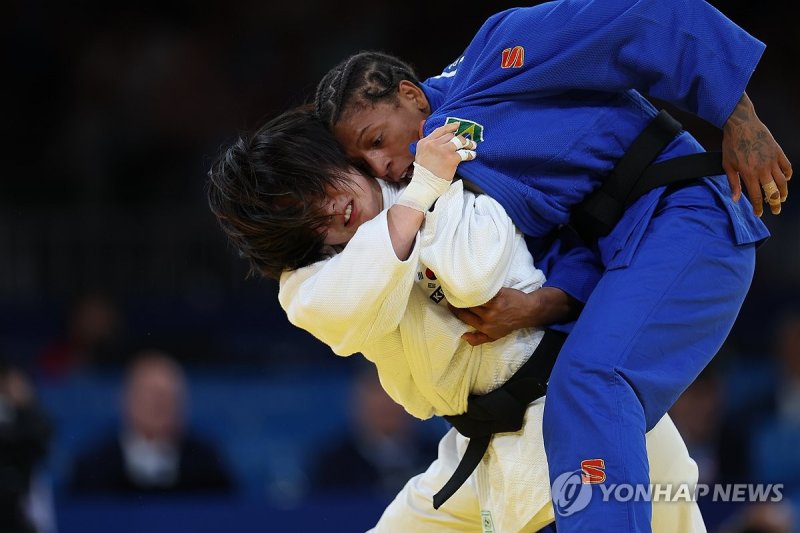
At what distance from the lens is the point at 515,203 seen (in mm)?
2797

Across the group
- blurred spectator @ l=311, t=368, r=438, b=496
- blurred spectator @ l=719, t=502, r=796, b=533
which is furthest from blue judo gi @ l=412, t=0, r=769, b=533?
blurred spectator @ l=311, t=368, r=438, b=496

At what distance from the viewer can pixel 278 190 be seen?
109 inches

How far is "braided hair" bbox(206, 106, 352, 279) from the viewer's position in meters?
2.78

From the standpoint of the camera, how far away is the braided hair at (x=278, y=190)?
9.12ft

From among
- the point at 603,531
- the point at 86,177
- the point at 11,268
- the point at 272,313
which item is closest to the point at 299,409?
the point at 272,313

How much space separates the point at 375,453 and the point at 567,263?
123 inches

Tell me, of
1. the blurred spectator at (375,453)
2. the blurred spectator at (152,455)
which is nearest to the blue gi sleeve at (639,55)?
the blurred spectator at (375,453)

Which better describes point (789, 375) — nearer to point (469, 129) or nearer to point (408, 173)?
point (408, 173)

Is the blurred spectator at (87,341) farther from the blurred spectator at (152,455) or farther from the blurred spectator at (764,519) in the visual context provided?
the blurred spectator at (764,519)

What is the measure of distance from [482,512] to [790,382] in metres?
4.25

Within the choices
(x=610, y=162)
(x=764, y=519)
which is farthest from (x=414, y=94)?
(x=764, y=519)

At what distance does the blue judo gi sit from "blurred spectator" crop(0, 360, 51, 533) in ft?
9.34

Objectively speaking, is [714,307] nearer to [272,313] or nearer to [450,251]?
[450,251]

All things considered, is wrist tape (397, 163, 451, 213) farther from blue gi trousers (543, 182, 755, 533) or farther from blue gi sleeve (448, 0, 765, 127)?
blue gi trousers (543, 182, 755, 533)
